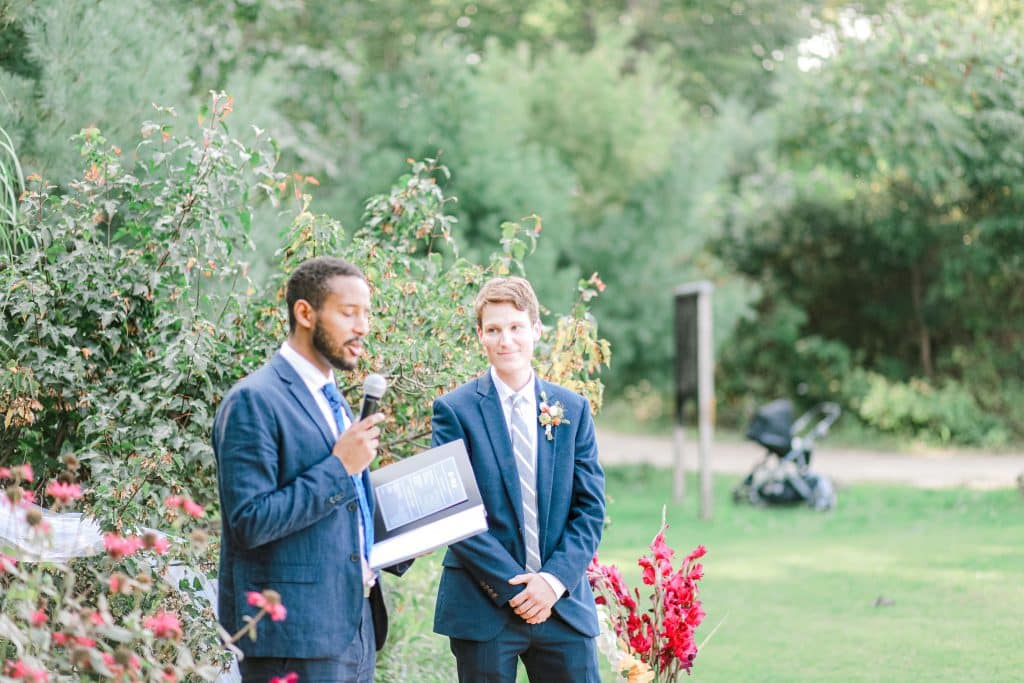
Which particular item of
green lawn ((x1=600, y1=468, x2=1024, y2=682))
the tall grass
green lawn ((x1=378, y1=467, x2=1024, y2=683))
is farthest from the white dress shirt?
the tall grass

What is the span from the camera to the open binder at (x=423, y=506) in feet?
9.95

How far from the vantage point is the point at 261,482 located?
278cm

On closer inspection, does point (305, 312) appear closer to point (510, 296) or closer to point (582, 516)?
point (510, 296)

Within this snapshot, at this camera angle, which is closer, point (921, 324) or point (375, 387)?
point (375, 387)

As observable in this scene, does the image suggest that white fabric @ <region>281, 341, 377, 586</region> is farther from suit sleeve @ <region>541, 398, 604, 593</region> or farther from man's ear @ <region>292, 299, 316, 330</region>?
suit sleeve @ <region>541, 398, 604, 593</region>

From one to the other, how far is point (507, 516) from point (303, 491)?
34.7 inches

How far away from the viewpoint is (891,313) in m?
19.4

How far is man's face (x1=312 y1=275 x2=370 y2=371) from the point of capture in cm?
289

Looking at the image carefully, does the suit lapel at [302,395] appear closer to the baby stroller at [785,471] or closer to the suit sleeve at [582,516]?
the suit sleeve at [582,516]

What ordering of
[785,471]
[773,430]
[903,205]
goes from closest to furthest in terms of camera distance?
[773,430] < [785,471] < [903,205]

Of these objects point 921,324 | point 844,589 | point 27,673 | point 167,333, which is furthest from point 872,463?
point 27,673

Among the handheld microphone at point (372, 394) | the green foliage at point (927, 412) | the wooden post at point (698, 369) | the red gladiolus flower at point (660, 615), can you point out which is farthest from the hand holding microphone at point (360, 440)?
the green foliage at point (927, 412)

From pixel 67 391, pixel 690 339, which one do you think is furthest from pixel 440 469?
pixel 690 339

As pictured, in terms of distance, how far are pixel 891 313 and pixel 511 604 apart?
1712cm
